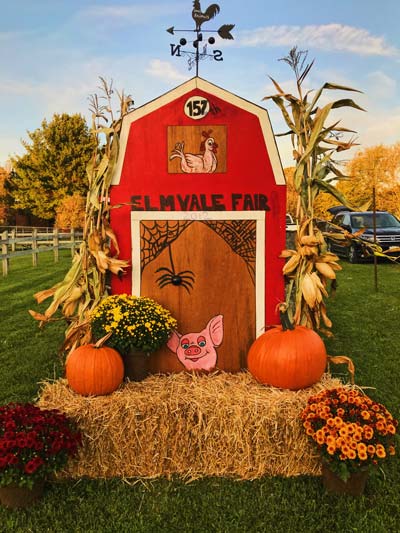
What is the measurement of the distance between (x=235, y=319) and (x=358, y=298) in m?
6.71

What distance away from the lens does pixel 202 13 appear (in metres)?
4.04

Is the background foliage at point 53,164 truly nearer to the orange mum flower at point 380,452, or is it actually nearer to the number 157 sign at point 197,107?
the number 157 sign at point 197,107

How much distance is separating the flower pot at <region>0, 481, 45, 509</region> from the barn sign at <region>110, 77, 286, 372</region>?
140 centimetres

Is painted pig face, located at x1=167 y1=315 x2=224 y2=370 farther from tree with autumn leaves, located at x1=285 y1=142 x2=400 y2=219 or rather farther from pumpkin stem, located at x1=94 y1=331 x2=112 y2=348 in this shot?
tree with autumn leaves, located at x1=285 y1=142 x2=400 y2=219

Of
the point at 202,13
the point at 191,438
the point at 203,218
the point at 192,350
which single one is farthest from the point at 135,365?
the point at 202,13

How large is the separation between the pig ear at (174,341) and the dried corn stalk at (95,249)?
0.66m

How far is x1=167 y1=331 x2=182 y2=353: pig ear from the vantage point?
400 centimetres

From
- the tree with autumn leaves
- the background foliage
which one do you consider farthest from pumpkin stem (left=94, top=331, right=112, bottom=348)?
the background foliage

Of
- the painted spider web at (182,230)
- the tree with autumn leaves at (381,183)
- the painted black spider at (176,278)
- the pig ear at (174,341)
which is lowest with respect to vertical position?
the pig ear at (174,341)

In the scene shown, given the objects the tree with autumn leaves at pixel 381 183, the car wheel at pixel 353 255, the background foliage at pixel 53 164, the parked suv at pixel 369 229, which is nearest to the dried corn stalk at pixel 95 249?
the parked suv at pixel 369 229

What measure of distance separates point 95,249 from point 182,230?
2.36 feet

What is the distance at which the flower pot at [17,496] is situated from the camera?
9.30 feet

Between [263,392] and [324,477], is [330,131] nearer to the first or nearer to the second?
[263,392]

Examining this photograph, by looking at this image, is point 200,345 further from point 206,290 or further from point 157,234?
point 157,234
